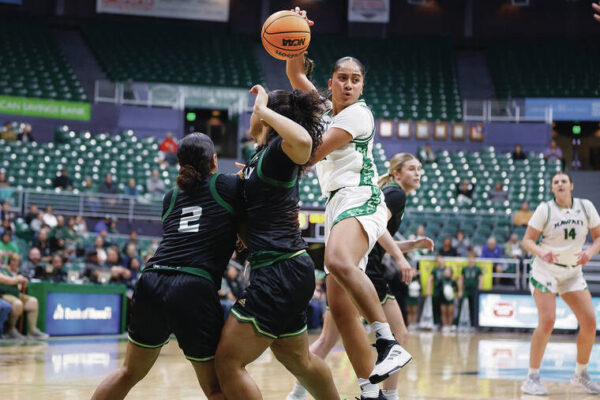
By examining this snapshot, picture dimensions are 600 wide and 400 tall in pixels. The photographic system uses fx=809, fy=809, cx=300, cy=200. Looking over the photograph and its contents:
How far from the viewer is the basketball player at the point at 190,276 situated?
4289mm

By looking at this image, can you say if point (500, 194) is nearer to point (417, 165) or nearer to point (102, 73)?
point (102, 73)

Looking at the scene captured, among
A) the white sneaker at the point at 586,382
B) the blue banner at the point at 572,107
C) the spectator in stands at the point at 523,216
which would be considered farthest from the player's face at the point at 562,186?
the blue banner at the point at 572,107

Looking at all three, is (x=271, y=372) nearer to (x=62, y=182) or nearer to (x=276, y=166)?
(x=276, y=166)

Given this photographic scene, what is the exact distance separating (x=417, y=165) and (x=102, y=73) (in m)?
24.8

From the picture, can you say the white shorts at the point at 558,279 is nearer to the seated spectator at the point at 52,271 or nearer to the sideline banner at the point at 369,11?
the seated spectator at the point at 52,271

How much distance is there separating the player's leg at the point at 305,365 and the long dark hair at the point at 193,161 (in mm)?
1015

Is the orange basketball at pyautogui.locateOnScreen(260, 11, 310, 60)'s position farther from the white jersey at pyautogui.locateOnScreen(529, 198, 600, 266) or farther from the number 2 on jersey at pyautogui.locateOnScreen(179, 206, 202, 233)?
the white jersey at pyautogui.locateOnScreen(529, 198, 600, 266)

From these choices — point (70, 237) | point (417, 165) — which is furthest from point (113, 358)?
point (70, 237)

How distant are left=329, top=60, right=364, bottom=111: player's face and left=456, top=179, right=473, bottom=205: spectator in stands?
60.2ft

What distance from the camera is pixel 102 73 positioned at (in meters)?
29.6

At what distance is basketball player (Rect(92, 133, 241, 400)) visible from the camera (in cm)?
429

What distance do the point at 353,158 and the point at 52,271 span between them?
32.6 feet

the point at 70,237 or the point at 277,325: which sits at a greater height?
the point at 277,325

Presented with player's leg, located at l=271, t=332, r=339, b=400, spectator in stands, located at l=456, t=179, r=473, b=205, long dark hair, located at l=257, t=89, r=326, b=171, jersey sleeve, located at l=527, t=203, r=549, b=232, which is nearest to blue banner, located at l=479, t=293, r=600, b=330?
spectator in stands, located at l=456, t=179, r=473, b=205
